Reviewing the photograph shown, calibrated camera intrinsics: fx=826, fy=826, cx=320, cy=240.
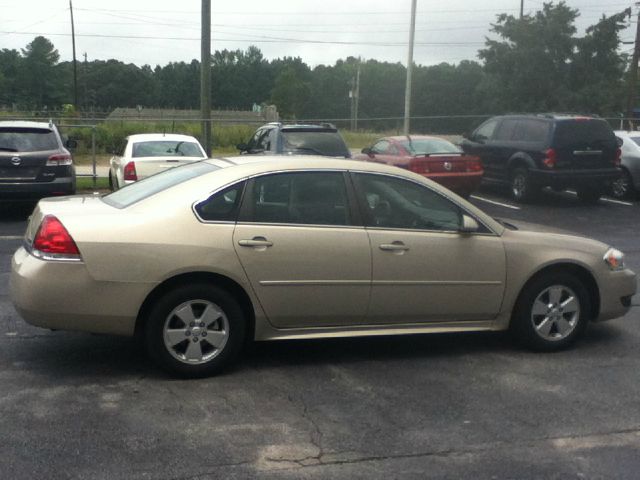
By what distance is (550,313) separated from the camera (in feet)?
20.7

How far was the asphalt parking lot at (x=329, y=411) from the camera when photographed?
423cm

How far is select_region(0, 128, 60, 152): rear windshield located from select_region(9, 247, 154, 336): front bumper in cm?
834

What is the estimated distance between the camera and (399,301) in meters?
5.89

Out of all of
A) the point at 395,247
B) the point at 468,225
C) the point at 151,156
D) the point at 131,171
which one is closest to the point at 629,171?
the point at 151,156

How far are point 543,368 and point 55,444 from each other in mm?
3401

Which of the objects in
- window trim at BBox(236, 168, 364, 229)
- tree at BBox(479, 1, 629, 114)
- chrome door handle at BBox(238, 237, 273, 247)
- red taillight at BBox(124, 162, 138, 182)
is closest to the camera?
chrome door handle at BBox(238, 237, 273, 247)

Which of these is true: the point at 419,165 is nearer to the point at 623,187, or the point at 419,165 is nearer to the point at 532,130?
the point at 532,130

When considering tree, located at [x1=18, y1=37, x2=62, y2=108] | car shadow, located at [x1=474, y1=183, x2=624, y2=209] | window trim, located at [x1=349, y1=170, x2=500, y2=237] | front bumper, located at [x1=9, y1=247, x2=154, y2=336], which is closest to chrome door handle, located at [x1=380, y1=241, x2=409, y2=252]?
window trim, located at [x1=349, y1=170, x2=500, y2=237]

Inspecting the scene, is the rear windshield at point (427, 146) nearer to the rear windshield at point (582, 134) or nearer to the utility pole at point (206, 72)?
the rear windshield at point (582, 134)

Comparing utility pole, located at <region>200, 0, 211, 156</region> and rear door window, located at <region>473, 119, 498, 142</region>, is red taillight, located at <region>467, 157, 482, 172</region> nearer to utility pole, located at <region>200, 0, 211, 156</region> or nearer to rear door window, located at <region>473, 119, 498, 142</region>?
rear door window, located at <region>473, 119, 498, 142</region>

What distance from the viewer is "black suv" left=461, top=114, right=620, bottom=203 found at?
1662 cm

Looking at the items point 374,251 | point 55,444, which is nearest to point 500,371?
point 374,251

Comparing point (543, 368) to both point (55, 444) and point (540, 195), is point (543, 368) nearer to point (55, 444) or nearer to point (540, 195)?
point (55, 444)

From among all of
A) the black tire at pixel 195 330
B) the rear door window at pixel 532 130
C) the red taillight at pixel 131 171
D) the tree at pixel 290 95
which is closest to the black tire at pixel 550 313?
the black tire at pixel 195 330
